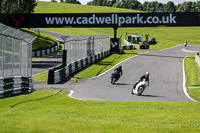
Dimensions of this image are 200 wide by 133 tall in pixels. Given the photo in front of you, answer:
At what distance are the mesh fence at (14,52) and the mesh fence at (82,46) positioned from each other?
8.02 m

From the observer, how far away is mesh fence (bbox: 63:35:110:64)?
1202 inches

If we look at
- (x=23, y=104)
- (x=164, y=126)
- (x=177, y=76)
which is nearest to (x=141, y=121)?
(x=164, y=126)

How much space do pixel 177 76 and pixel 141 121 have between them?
20470mm

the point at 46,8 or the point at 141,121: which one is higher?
the point at 46,8

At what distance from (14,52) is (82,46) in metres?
17.3

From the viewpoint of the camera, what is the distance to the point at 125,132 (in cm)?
892

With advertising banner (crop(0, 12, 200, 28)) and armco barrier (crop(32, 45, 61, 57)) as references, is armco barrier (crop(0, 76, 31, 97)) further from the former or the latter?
armco barrier (crop(32, 45, 61, 57))

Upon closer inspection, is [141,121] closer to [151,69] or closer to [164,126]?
[164,126]

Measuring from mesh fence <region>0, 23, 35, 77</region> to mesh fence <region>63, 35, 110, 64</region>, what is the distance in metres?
8.02

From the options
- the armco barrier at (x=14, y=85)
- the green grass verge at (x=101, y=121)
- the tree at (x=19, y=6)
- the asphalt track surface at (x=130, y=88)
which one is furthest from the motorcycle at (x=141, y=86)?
the tree at (x=19, y=6)

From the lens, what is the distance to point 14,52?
1844cm

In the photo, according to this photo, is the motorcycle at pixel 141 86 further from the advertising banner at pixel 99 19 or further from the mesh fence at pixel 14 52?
the advertising banner at pixel 99 19

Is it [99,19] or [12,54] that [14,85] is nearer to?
[12,54]

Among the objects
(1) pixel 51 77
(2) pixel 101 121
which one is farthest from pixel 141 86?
(2) pixel 101 121
